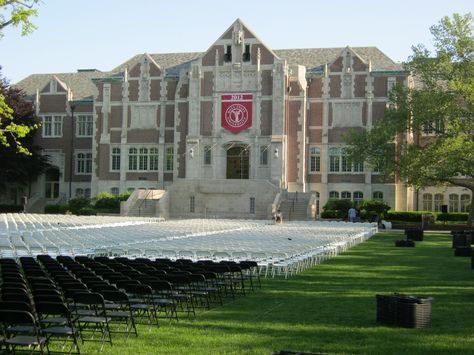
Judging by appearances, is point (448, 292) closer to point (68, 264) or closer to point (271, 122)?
point (68, 264)

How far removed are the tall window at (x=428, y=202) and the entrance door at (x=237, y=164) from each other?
15.2m

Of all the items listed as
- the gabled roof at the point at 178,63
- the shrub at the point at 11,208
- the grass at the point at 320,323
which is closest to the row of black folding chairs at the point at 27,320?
the grass at the point at 320,323

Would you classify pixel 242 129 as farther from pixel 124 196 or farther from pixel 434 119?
pixel 434 119

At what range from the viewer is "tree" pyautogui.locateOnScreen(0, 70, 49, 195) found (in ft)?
210

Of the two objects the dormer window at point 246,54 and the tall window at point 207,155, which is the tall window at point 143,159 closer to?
the tall window at point 207,155

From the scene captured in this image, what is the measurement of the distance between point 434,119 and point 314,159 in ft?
56.3

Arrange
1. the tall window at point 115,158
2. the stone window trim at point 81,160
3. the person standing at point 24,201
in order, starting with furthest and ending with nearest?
the stone window trim at point 81,160
the tall window at point 115,158
the person standing at point 24,201

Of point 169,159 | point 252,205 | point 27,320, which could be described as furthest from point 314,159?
point 27,320

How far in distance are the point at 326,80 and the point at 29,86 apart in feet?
107

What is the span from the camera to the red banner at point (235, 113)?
2416 inches

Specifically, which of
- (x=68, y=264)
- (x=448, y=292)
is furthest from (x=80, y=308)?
(x=448, y=292)

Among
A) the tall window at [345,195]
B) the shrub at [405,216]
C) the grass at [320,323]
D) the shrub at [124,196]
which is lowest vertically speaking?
the grass at [320,323]

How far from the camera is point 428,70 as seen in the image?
48.1m

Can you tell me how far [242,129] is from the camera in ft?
202
